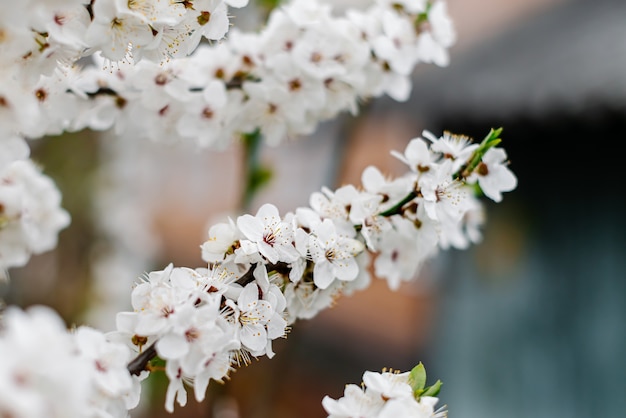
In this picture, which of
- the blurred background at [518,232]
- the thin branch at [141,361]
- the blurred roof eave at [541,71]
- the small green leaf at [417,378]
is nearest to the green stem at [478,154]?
the small green leaf at [417,378]

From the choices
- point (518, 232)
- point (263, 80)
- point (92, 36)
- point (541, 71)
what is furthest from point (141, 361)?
point (518, 232)

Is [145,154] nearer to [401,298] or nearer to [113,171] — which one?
[113,171]

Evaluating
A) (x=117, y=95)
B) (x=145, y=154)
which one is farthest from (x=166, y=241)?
(x=117, y=95)

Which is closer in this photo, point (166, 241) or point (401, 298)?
point (401, 298)

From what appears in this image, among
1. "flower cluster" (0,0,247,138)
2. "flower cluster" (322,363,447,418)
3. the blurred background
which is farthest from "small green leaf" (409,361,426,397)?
the blurred background

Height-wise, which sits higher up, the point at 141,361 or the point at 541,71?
the point at 541,71

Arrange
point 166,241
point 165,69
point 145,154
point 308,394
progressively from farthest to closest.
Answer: point 166,241 → point 308,394 → point 145,154 → point 165,69

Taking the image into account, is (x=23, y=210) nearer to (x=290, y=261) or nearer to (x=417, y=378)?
(x=290, y=261)
